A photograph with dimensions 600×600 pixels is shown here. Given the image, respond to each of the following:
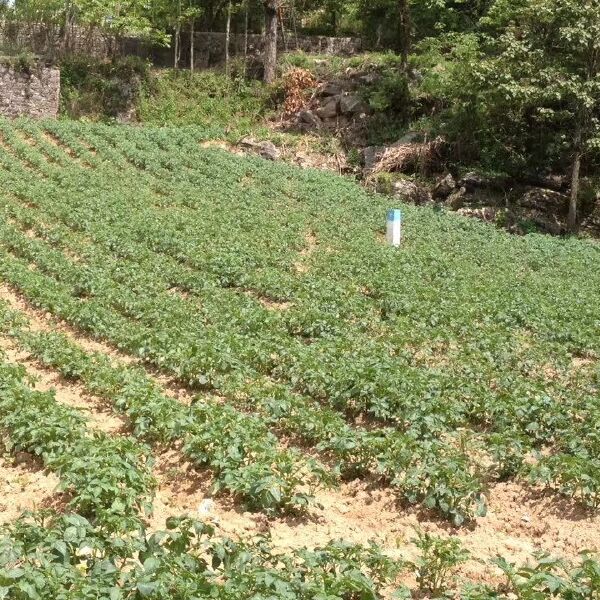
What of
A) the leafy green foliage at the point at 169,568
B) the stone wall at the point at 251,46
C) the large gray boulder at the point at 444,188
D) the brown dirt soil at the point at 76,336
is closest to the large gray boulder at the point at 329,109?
the stone wall at the point at 251,46

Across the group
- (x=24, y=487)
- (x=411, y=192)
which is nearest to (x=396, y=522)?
(x=24, y=487)

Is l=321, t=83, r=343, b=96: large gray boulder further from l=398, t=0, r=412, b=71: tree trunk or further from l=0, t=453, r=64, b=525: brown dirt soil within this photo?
l=0, t=453, r=64, b=525: brown dirt soil

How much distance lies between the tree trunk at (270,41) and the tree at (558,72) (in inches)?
394

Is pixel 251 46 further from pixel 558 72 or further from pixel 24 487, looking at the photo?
pixel 24 487

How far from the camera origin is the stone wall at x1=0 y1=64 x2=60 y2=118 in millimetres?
27656

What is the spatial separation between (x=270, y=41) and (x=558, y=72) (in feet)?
42.0

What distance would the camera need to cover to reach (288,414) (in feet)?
27.4

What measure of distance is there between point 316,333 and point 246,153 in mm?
15886

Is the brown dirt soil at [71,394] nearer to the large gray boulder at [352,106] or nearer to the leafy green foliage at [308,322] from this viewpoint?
the leafy green foliage at [308,322]

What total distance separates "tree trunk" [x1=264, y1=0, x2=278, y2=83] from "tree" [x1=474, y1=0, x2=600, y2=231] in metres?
10.0

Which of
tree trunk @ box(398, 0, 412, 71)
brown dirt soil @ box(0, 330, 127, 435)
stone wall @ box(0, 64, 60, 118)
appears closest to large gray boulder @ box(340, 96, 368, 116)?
tree trunk @ box(398, 0, 412, 71)

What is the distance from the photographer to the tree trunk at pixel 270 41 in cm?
2956

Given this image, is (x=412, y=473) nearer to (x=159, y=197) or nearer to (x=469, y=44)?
(x=159, y=197)

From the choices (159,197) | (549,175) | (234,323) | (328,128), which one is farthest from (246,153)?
(234,323)
